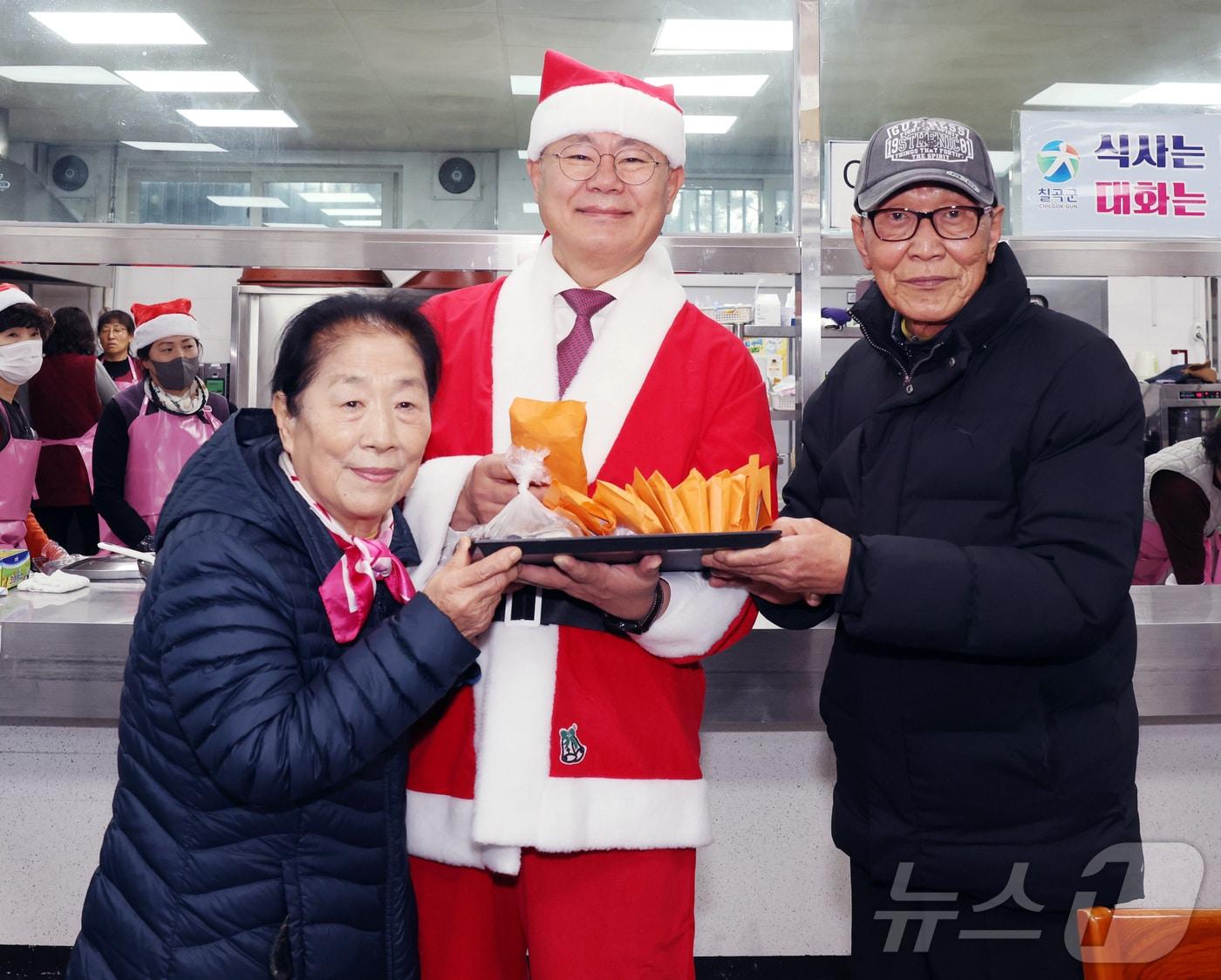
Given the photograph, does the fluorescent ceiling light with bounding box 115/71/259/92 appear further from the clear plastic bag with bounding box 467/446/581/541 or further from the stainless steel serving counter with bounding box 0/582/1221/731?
the clear plastic bag with bounding box 467/446/581/541

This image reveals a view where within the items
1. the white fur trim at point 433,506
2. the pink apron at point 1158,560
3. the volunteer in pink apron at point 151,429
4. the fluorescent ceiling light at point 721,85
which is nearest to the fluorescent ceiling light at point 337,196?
the fluorescent ceiling light at point 721,85

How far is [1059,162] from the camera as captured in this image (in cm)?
322

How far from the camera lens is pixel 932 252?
1.57 meters

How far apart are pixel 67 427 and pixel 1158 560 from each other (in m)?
4.51

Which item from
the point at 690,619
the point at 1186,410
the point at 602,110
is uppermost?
the point at 602,110

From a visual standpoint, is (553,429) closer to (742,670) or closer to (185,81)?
(742,670)

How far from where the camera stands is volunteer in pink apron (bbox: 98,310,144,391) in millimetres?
5941

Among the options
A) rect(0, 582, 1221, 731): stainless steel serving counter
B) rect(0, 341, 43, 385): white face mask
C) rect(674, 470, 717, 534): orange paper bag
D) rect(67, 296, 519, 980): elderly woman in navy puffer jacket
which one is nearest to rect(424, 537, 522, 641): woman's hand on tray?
rect(67, 296, 519, 980): elderly woman in navy puffer jacket

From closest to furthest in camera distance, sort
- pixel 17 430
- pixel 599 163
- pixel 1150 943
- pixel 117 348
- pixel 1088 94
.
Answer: pixel 1150 943
pixel 599 163
pixel 17 430
pixel 1088 94
pixel 117 348

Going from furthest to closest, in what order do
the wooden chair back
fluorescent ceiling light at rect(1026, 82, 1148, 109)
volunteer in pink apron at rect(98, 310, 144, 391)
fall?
volunteer in pink apron at rect(98, 310, 144, 391)
fluorescent ceiling light at rect(1026, 82, 1148, 109)
the wooden chair back

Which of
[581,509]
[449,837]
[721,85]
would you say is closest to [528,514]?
[581,509]

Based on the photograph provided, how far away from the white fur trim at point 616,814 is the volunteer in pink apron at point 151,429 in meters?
2.83

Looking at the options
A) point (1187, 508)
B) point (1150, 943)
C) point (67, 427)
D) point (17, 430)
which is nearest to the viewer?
point (1150, 943)

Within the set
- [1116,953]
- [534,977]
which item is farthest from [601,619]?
[1116,953]
